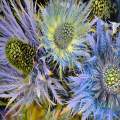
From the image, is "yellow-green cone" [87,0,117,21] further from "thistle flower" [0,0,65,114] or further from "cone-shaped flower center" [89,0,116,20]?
"thistle flower" [0,0,65,114]

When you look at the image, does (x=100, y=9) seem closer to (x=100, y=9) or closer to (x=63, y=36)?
(x=100, y=9)

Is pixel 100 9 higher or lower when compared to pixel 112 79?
higher

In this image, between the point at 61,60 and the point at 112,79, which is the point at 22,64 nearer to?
the point at 61,60

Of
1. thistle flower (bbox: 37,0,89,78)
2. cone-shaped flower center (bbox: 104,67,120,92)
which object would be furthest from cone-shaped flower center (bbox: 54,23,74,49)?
cone-shaped flower center (bbox: 104,67,120,92)

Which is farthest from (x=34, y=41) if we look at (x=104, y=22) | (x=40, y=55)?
(x=104, y=22)

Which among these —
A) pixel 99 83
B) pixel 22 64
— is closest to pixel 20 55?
pixel 22 64

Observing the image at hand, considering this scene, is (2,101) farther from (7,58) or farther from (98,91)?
(98,91)

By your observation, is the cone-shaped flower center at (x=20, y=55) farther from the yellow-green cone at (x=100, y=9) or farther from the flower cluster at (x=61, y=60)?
the yellow-green cone at (x=100, y=9)
